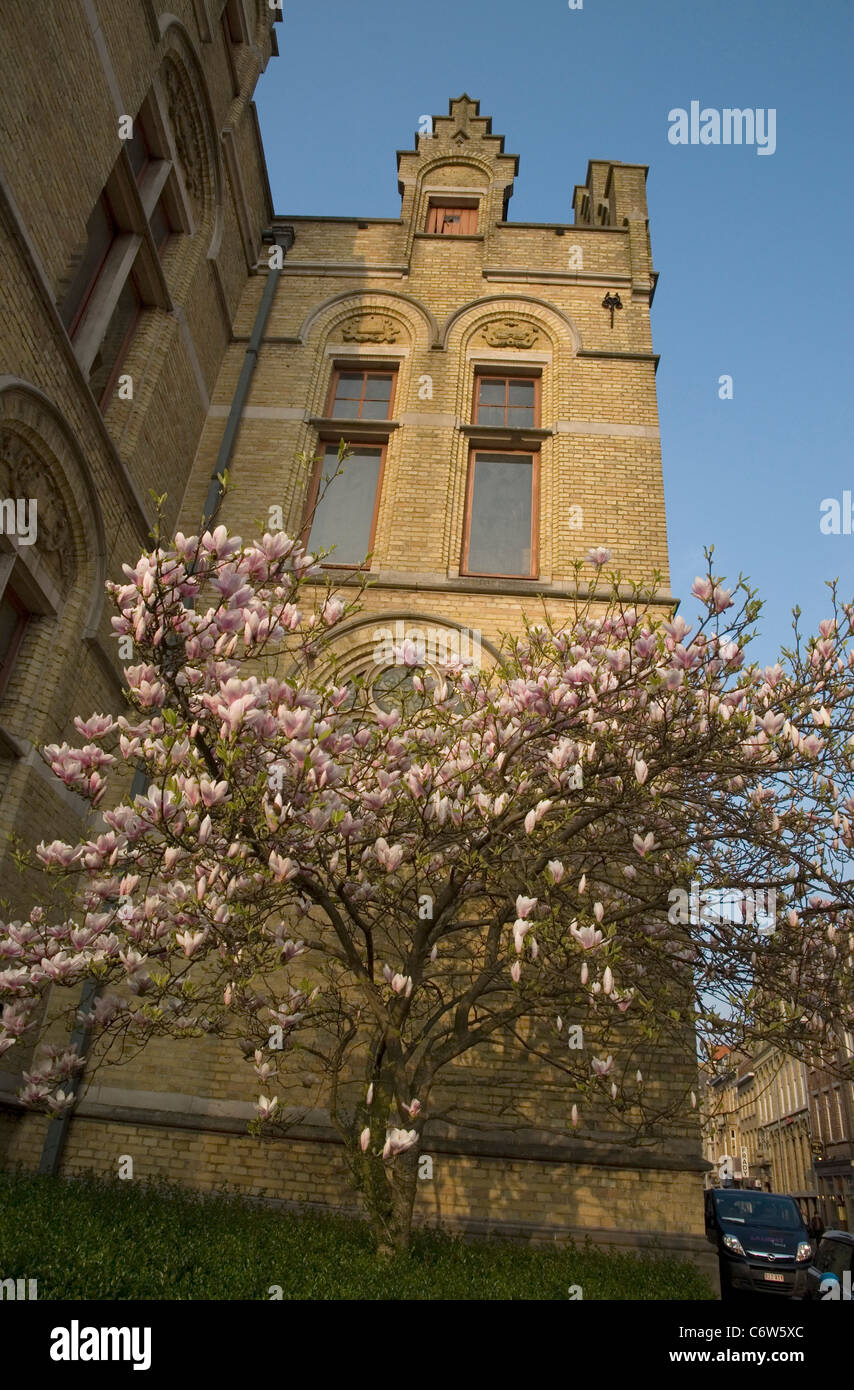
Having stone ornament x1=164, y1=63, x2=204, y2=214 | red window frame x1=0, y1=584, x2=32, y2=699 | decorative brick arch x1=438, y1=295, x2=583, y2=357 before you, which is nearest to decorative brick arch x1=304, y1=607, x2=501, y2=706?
red window frame x1=0, y1=584, x2=32, y2=699

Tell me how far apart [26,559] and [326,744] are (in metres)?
4.87

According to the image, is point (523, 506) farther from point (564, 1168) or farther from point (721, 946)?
point (564, 1168)

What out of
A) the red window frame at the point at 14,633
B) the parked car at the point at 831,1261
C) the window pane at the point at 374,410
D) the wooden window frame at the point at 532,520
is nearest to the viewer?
the red window frame at the point at 14,633

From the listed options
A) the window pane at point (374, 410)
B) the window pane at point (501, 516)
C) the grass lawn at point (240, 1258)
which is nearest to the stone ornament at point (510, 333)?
the window pane at point (374, 410)

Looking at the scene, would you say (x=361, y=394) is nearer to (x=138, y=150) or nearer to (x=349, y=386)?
(x=349, y=386)

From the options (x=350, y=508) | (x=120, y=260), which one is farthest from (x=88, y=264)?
(x=350, y=508)

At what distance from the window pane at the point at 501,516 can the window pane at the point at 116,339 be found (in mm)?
5049

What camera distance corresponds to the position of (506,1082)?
331 inches

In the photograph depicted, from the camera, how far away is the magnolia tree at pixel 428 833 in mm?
4656

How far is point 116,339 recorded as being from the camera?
1051cm

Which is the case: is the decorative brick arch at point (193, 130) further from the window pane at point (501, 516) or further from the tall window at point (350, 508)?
the window pane at point (501, 516)

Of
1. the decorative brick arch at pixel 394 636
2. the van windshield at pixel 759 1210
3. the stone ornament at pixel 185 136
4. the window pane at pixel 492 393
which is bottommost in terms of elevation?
the van windshield at pixel 759 1210

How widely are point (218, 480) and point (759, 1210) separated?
13861 mm
